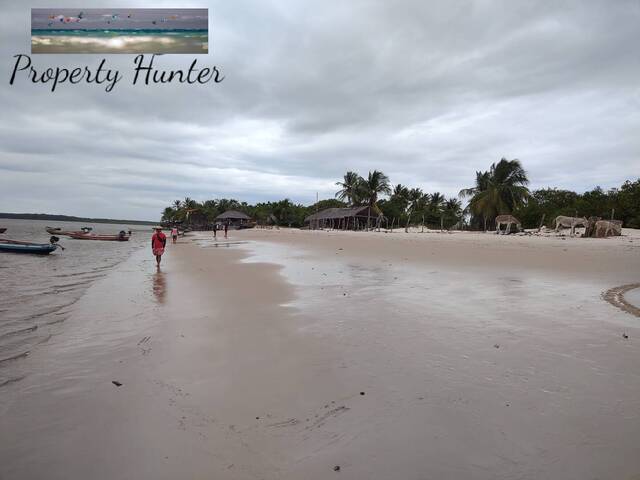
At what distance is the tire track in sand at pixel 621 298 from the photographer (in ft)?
19.7

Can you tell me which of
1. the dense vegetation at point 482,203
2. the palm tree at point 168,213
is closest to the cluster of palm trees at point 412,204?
the dense vegetation at point 482,203

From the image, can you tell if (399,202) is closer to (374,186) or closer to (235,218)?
(374,186)

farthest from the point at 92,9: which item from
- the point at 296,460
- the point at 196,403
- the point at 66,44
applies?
the point at 296,460

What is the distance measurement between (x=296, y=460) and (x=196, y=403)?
4.07ft

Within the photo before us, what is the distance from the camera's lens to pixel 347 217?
5412cm

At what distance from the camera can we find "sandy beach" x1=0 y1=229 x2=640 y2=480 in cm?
233

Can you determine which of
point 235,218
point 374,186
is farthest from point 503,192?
point 235,218

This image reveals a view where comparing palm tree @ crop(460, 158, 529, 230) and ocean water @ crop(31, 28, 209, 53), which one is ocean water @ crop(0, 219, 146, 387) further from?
palm tree @ crop(460, 158, 529, 230)

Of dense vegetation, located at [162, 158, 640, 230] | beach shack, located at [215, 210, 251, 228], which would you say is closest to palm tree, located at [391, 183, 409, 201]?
dense vegetation, located at [162, 158, 640, 230]

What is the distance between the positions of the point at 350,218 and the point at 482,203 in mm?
18796

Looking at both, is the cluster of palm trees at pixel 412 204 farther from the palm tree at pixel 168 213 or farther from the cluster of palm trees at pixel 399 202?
the palm tree at pixel 168 213

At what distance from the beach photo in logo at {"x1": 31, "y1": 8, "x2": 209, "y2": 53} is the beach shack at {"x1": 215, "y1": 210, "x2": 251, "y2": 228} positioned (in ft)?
209

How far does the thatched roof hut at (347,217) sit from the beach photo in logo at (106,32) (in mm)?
38868

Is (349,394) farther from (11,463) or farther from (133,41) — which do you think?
(133,41)
